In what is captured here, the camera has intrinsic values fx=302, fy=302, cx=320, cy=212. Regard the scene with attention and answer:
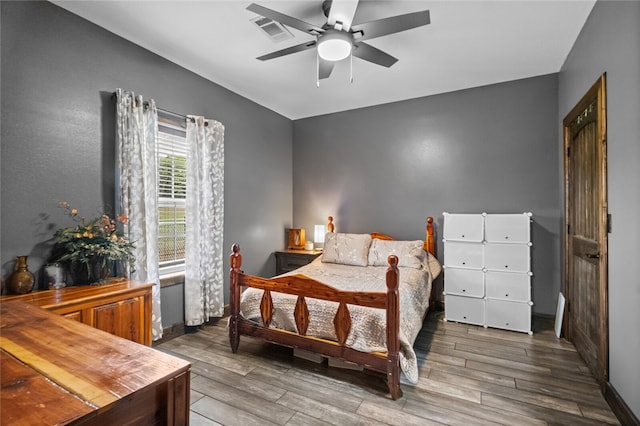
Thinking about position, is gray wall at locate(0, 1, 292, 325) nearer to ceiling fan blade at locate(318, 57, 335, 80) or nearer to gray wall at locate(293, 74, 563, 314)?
ceiling fan blade at locate(318, 57, 335, 80)

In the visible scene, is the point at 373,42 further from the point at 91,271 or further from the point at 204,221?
the point at 91,271

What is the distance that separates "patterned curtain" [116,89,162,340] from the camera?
8.54 feet

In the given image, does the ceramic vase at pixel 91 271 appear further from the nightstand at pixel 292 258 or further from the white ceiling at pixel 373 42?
the nightstand at pixel 292 258

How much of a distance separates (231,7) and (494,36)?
90.9 inches

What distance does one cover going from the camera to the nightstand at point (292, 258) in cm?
443

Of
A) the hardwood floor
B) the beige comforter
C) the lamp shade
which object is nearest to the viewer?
the hardwood floor

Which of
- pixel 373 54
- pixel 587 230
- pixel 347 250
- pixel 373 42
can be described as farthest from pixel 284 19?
pixel 587 230

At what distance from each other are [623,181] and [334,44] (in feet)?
6.90

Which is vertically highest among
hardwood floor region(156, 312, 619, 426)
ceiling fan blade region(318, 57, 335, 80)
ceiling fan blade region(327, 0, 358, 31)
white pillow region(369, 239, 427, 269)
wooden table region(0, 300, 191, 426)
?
ceiling fan blade region(327, 0, 358, 31)

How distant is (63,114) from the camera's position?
90.9 inches

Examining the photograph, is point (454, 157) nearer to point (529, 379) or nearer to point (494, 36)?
point (494, 36)

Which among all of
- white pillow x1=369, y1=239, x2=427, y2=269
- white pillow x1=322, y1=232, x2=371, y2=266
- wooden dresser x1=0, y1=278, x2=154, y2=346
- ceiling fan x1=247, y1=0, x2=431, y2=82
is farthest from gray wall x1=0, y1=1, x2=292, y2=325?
white pillow x1=369, y1=239, x2=427, y2=269

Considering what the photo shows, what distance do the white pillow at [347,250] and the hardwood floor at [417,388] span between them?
1.19 meters

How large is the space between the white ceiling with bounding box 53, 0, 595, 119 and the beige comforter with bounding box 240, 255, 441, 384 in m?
2.28
